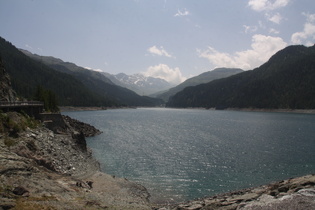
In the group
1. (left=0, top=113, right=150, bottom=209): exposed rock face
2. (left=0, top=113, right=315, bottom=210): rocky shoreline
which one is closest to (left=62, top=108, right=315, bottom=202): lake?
(left=0, top=113, right=150, bottom=209): exposed rock face

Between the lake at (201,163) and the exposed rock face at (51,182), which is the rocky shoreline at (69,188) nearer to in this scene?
the exposed rock face at (51,182)

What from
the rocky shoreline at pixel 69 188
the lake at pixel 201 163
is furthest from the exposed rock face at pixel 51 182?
the lake at pixel 201 163

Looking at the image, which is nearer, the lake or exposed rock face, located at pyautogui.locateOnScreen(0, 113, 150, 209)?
exposed rock face, located at pyautogui.locateOnScreen(0, 113, 150, 209)

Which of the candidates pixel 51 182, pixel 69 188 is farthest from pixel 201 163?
pixel 51 182

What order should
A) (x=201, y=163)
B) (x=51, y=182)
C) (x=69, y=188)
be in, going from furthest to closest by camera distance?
(x=201, y=163)
(x=69, y=188)
(x=51, y=182)

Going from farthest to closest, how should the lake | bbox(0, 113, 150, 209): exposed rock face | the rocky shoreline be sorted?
the lake → bbox(0, 113, 150, 209): exposed rock face → the rocky shoreline

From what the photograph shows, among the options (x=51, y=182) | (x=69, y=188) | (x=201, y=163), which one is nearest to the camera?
(x=51, y=182)

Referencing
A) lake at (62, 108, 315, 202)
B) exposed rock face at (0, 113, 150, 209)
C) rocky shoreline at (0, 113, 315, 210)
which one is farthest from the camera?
lake at (62, 108, 315, 202)

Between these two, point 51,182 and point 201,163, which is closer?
point 51,182

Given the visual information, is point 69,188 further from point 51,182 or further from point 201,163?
point 201,163

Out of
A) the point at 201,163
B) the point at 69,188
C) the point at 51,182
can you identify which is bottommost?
the point at 201,163

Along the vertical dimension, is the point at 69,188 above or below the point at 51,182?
below

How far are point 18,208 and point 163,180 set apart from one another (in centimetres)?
2361

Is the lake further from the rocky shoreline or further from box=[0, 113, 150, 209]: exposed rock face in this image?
the rocky shoreline
